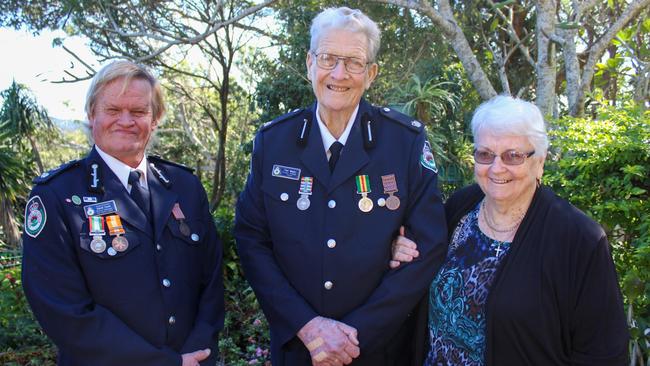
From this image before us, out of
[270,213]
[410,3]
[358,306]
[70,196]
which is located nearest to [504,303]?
[358,306]

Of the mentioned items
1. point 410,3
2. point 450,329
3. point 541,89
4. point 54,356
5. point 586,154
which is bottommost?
point 54,356

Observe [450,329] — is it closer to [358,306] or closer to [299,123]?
[358,306]

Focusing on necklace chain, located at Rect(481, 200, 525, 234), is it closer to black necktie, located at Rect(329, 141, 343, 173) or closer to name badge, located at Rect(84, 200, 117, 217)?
black necktie, located at Rect(329, 141, 343, 173)

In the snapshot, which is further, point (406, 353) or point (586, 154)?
point (586, 154)

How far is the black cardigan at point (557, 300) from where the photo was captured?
2078mm

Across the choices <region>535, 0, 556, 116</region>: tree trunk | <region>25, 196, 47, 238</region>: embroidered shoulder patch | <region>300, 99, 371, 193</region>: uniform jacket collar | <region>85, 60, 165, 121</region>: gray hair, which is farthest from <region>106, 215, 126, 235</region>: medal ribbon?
<region>535, 0, 556, 116</region>: tree trunk

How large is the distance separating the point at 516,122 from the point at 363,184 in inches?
26.2

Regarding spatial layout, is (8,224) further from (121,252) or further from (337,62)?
(337,62)

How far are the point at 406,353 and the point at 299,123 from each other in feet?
3.77

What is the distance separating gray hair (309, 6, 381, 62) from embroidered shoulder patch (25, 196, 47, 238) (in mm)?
1245

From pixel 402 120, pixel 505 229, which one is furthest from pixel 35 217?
pixel 505 229

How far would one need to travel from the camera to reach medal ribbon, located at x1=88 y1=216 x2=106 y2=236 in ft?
7.31

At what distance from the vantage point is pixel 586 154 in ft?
11.5

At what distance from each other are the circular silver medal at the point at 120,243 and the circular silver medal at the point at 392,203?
1.06m
